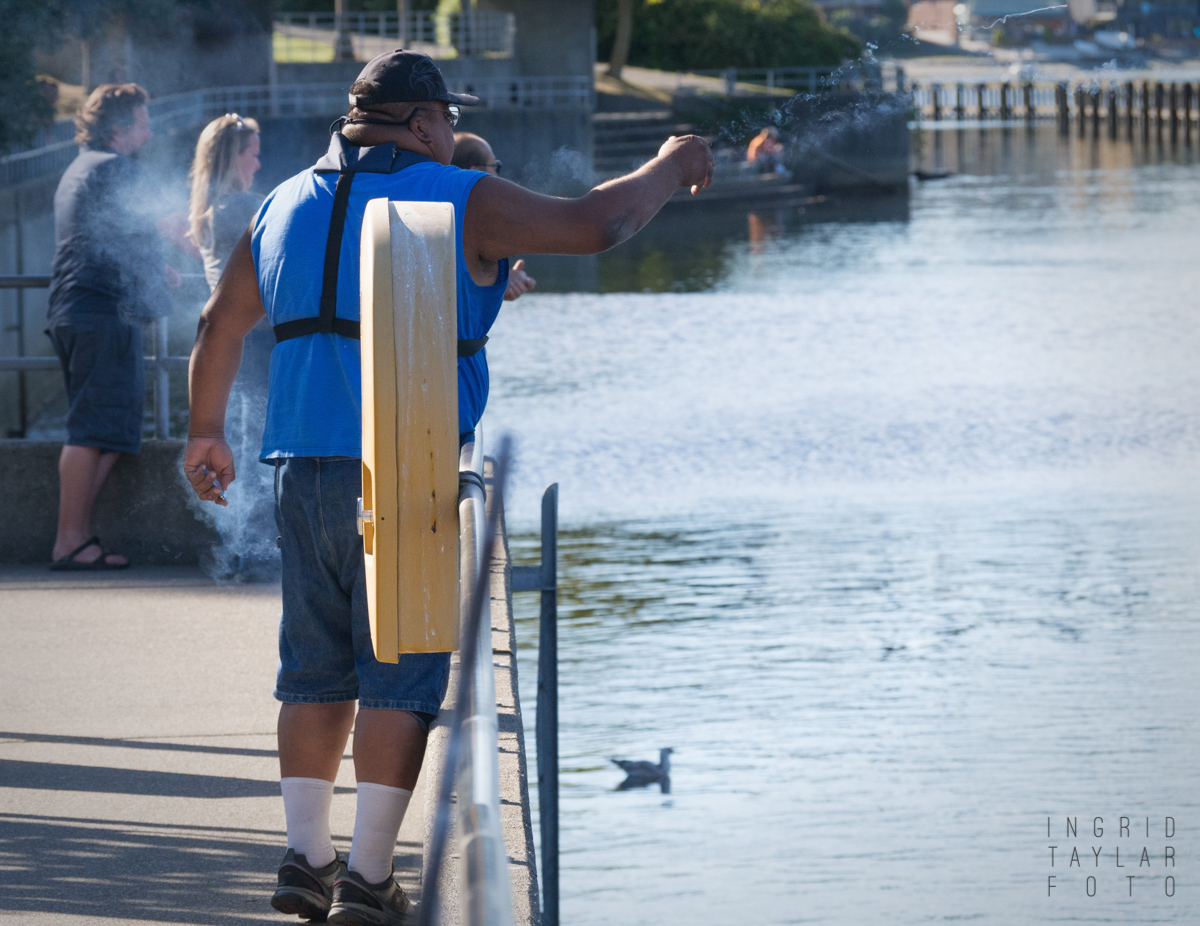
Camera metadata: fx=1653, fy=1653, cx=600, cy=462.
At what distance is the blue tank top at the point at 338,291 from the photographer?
9.84 feet

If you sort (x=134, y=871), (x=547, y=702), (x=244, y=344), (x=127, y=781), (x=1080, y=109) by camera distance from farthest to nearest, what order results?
Result: 1. (x=1080, y=109)
2. (x=547, y=702)
3. (x=244, y=344)
4. (x=127, y=781)
5. (x=134, y=871)

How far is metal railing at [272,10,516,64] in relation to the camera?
36.8 metres

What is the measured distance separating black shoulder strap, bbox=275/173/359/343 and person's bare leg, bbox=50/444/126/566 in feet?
11.4

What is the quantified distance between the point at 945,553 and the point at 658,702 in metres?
3.38

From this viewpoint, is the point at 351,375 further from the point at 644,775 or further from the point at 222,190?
the point at 644,775

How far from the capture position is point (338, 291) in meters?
3.01

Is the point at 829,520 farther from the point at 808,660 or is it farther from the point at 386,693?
the point at 386,693

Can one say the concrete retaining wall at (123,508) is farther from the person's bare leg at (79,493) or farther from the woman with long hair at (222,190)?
the woman with long hair at (222,190)

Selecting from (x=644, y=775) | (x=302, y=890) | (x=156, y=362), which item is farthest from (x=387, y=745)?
(x=644, y=775)

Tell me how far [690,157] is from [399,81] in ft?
1.85

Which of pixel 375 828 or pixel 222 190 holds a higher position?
pixel 222 190

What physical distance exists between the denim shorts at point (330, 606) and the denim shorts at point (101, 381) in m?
3.28

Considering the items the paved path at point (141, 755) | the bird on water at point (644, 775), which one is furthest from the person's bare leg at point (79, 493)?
the bird on water at point (644, 775)

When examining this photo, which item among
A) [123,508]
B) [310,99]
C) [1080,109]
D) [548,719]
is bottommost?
[548,719]
